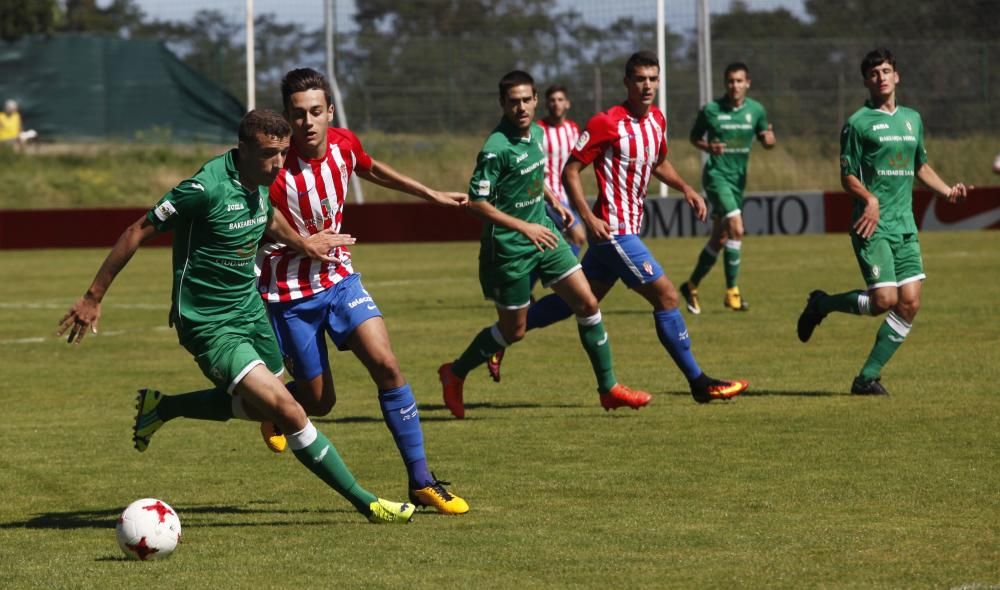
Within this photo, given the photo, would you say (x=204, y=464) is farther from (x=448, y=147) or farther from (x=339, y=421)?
(x=448, y=147)

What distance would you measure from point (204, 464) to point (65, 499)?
1.07m

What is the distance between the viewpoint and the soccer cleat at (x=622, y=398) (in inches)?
394

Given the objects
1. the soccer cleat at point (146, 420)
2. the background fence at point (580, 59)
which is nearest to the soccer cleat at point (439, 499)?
the soccer cleat at point (146, 420)

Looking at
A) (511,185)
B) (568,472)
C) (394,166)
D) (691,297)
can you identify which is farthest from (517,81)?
(394,166)

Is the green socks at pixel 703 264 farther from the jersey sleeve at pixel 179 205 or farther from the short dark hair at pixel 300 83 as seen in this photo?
the jersey sleeve at pixel 179 205

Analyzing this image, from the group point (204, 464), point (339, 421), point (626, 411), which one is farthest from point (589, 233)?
point (204, 464)

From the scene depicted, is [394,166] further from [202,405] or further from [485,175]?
[202,405]

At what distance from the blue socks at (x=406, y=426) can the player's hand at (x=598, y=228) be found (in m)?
3.12

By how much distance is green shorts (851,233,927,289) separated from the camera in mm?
10375

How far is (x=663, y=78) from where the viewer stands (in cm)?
2752

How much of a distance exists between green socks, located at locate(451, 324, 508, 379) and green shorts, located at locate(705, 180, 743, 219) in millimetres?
6580

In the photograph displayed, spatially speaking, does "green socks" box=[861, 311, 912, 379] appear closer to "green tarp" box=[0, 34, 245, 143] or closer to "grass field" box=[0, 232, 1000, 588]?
"grass field" box=[0, 232, 1000, 588]

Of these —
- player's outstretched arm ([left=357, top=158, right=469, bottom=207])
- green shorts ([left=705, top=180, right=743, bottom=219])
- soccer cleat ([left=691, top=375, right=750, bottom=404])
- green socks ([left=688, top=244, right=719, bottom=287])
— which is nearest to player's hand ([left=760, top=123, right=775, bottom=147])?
green shorts ([left=705, top=180, right=743, bottom=219])

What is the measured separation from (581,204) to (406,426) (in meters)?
3.27
